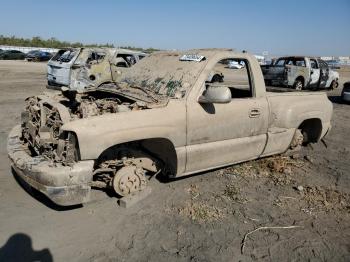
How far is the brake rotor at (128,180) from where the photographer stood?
417 cm

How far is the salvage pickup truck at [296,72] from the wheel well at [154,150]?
13237 millimetres

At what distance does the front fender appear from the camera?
140 inches

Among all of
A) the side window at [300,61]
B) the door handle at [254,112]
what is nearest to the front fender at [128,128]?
the door handle at [254,112]

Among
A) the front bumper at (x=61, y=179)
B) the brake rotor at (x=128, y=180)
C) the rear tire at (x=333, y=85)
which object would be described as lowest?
the rear tire at (x=333, y=85)

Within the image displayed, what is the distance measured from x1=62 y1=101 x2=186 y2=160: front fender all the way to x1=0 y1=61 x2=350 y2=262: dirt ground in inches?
31.3

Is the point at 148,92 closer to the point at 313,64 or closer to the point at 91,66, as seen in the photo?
the point at 91,66

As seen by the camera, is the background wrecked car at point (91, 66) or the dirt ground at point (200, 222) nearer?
the dirt ground at point (200, 222)

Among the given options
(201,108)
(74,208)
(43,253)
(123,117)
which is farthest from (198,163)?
(43,253)

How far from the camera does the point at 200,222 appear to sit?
3.96 meters

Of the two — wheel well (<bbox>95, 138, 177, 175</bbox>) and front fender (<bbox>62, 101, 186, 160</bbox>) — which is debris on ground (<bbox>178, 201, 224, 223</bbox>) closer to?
wheel well (<bbox>95, 138, 177, 175</bbox>)

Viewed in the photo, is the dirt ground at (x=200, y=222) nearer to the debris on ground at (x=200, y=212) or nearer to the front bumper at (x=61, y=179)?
the debris on ground at (x=200, y=212)

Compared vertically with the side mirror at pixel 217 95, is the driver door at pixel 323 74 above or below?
below

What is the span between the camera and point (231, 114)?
467cm

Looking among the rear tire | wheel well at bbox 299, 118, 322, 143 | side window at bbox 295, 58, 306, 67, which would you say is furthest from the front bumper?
the rear tire
